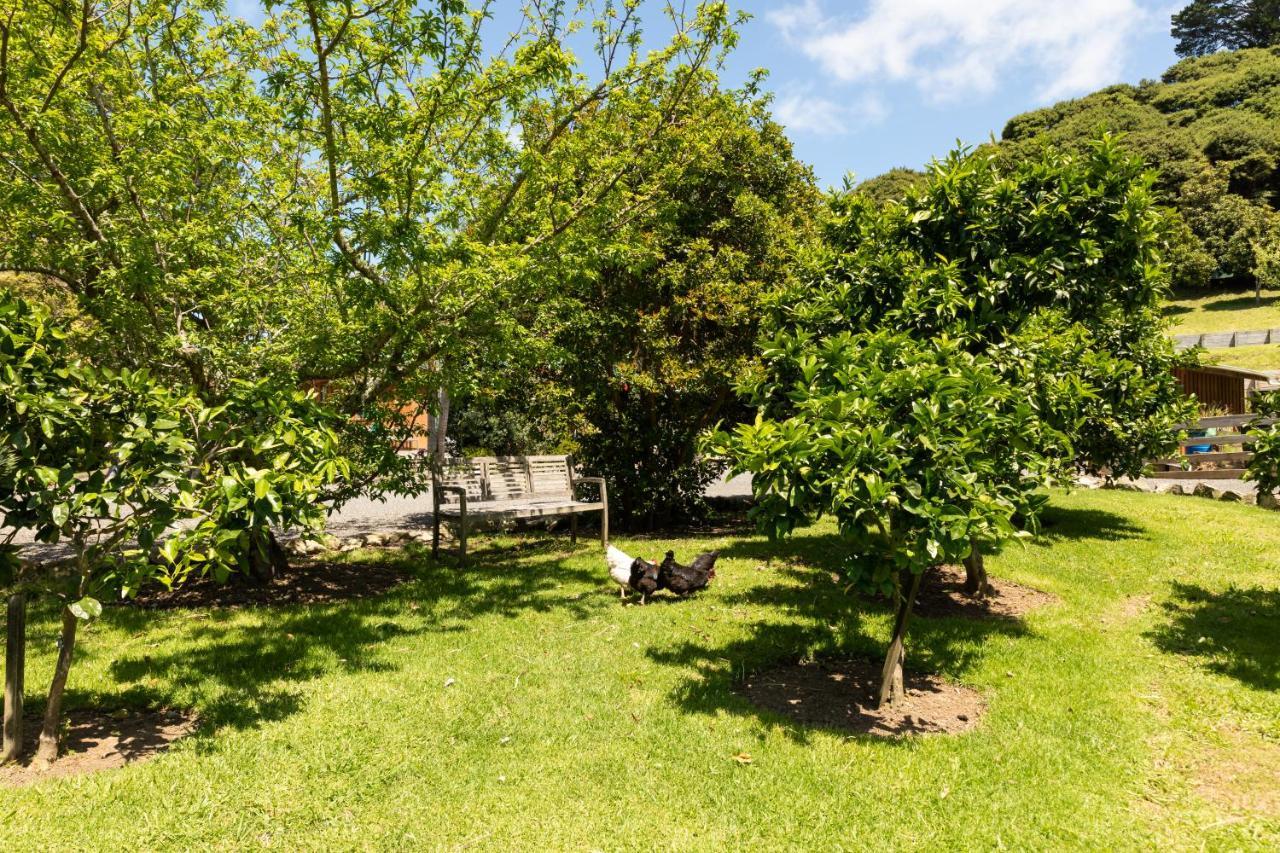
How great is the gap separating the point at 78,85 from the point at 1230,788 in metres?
9.53

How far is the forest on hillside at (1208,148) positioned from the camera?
45.9 m

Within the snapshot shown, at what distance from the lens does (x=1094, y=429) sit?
31.7 feet

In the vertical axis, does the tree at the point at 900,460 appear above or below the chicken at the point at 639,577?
above

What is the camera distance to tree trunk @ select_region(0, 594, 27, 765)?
3898 millimetres

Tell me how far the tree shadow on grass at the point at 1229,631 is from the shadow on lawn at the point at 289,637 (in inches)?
199

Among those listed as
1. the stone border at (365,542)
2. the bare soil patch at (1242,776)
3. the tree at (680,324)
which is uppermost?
the tree at (680,324)

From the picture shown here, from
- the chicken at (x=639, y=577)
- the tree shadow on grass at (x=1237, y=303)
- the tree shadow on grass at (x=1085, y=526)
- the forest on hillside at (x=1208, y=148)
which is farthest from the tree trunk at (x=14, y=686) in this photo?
the tree shadow on grass at (x=1237, y=303)

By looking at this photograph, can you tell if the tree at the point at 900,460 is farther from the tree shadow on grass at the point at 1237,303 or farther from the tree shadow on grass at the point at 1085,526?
the tree shadow on grass at the point at 1237,303

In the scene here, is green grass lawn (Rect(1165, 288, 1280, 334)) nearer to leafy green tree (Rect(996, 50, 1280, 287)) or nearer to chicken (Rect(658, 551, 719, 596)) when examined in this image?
leafy green tree (Rect(996, 50, 1280, 287))

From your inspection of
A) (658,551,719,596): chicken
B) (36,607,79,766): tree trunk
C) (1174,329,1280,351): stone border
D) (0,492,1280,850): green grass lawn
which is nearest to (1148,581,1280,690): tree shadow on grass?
(0,492,1280,850): green grass lawn

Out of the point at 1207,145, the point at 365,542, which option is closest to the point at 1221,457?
the point at 365,542

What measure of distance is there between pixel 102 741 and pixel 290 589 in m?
3.88

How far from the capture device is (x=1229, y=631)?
616cm

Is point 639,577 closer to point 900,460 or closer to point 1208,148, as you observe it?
point 900,460
